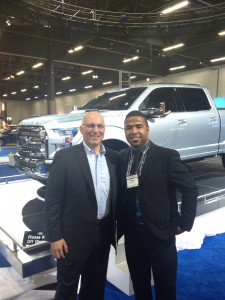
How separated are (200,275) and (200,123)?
2.88 metres

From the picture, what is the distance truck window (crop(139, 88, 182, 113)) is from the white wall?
465 inches

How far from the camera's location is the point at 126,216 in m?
2.06

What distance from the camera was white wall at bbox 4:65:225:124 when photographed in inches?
787

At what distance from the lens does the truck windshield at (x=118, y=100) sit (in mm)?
4528

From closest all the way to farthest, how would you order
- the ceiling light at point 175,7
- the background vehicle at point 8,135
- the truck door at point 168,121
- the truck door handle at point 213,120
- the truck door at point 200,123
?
the truck door at point 168,121, the truck door at point 200,123, the truck door handle at point 213,120, the ceiling light at point 175,7, the background vehicle at point 8,135

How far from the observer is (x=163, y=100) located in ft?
16.0

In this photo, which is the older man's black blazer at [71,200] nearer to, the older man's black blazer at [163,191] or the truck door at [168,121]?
the older man's black blazer at [163,191]

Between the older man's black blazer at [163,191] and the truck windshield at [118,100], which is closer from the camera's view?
the older man's black blazer at [163,191]

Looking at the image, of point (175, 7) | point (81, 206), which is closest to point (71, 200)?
point (81, 206)

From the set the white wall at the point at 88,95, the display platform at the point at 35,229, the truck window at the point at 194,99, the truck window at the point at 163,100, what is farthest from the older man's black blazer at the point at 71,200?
the white wall at the point at 88,95

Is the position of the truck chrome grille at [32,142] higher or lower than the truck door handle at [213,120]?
lower

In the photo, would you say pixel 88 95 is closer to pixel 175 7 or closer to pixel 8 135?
pixel 8 135

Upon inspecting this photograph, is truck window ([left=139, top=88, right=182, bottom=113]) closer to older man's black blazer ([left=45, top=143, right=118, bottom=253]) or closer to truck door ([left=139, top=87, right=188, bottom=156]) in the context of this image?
truck door ([left=139, top=87, right=188, bottom=156])

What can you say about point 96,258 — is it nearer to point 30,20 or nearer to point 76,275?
point 76,275
